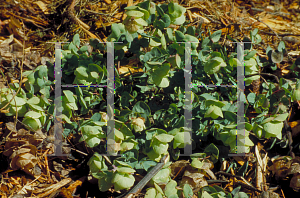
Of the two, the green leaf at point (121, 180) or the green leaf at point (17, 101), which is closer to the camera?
the green leaf at point (121, 180)

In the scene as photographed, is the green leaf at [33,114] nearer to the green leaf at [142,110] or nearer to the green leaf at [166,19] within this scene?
the green leaf at [142,110]

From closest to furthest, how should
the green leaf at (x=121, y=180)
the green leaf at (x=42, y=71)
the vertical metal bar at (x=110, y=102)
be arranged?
the green leaf at (x=121, y=180) < the vertical metal bar at (x=110, y=102) < the green leaf at (x=42, y=71)

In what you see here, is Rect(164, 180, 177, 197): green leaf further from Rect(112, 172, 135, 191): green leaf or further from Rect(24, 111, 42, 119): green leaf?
Rect(24, 111, 42, 119): green leaf

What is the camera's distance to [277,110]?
1.14m

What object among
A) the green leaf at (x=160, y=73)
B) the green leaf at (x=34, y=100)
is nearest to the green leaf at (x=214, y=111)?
the green leaf at (x=160, y=73)

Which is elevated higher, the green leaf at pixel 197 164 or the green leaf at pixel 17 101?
the green leaf at pixel 17 101

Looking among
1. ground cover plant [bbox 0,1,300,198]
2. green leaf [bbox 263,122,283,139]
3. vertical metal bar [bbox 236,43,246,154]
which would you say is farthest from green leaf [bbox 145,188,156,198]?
green leaf [bbox 263,122,283,139]

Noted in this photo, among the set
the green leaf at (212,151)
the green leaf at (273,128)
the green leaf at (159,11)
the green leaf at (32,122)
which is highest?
the green leaf at (159,11)

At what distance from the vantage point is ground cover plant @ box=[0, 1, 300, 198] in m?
1.02

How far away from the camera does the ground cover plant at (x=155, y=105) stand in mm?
1018

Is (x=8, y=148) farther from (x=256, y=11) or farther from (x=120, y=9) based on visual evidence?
(x=256, y=11)

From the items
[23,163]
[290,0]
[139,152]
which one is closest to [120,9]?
[139,152]

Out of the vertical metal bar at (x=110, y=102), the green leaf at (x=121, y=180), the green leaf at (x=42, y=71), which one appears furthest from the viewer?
the green leaf at (x=42, y=71)

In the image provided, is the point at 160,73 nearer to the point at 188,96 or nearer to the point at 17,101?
the point at 188,96
